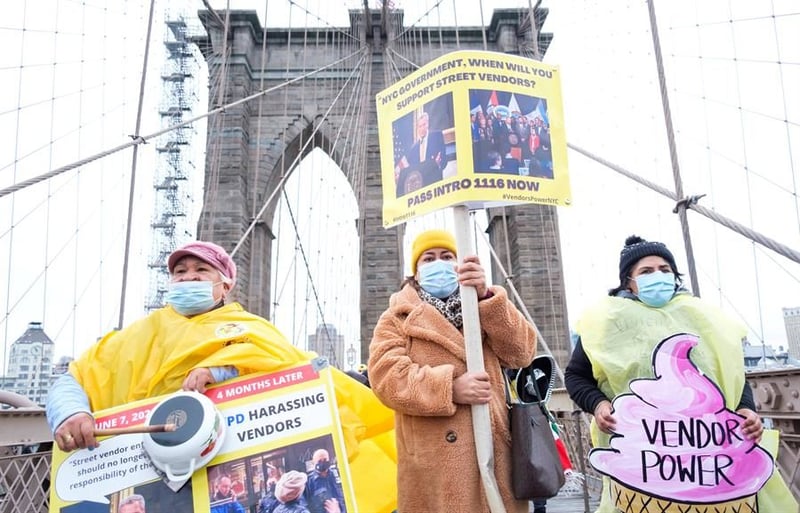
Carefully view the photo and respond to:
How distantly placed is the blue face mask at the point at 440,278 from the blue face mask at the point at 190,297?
63 cm

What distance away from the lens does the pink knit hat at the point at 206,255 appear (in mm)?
1562

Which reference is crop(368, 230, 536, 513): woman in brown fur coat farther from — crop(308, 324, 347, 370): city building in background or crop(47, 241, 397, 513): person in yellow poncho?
crop(308, 324, 347, 370): city building in background

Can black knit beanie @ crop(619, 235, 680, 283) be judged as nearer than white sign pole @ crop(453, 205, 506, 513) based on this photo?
No

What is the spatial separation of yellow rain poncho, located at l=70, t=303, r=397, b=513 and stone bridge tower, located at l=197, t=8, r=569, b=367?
26.6 ft

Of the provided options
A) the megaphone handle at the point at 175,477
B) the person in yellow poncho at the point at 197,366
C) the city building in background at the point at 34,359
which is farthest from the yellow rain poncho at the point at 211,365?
the city building in background at the point at 34,359

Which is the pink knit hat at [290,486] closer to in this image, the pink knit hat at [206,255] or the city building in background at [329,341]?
the pink knit hat at [206,255]

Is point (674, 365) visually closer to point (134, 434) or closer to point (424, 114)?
Answer: point (424, 114)

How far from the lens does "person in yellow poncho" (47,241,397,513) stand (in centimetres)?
136

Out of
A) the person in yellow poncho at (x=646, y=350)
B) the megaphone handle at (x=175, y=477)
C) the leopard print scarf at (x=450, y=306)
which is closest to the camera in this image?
the megaphone handle at (x=175, y=477)

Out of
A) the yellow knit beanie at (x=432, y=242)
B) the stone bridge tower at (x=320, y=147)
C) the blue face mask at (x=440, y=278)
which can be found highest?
the stone bridge tower at (x=320, y=147)

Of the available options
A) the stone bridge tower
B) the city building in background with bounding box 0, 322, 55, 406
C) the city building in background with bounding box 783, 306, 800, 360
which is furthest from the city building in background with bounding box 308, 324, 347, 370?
the city building in background with bounding box 783, 306, 800, 360

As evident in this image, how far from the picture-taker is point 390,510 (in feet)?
4.52

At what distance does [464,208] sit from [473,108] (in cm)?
26

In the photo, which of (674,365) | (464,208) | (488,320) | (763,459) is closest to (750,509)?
(763,459)
